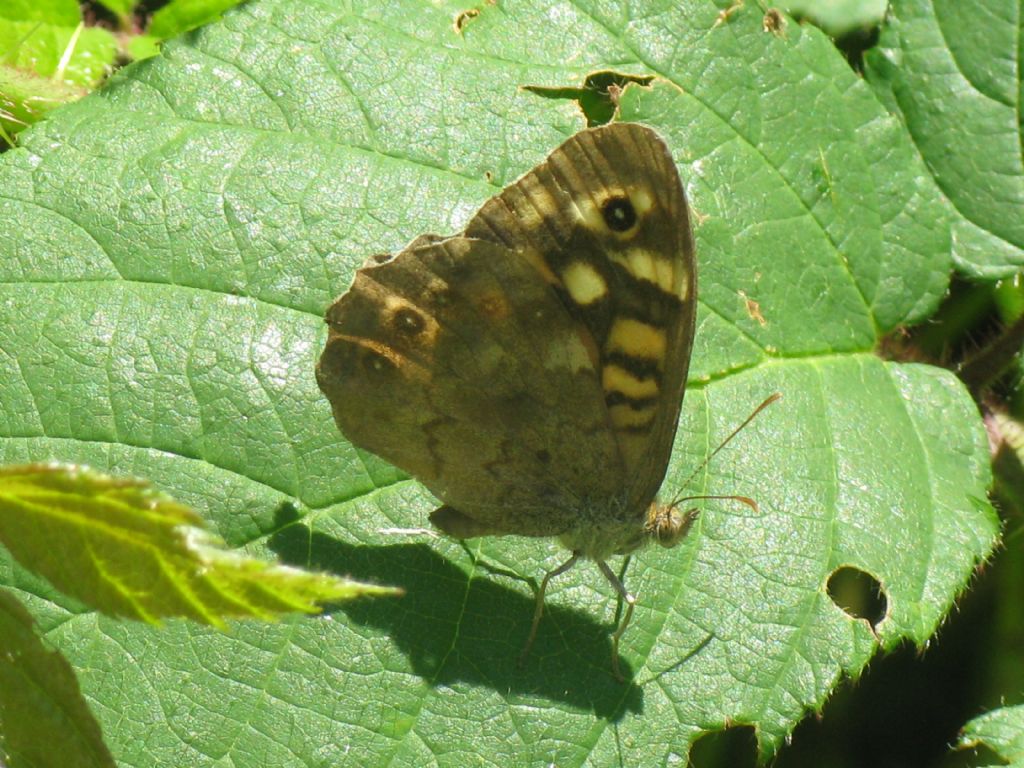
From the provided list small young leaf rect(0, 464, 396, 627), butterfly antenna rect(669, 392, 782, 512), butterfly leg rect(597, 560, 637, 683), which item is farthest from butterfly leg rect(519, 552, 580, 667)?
small young leaf rect(0, 464, 396, 627)

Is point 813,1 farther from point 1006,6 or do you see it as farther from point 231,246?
point 231,246

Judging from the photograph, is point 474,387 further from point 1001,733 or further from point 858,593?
point 1001,733

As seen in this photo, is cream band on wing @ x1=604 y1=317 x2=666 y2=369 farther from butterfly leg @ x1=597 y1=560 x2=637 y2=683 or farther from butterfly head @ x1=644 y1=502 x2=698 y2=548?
butterfly leg @ x1=597 y1=560 x2=637 y2=683

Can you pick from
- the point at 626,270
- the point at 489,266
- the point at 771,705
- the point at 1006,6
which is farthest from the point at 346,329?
the point at 1006,6

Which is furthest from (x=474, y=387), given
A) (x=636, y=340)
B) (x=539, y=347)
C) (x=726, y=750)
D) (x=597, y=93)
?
(x=726, y=750)

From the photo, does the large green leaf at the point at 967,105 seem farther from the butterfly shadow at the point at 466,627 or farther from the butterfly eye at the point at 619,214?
the butterfly shadow at the point at 466,627
